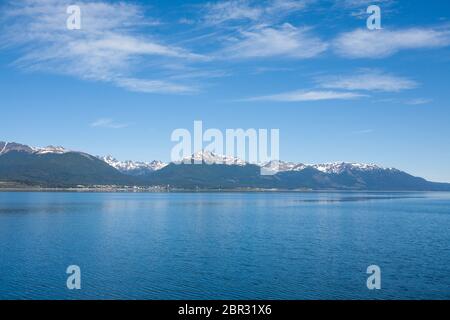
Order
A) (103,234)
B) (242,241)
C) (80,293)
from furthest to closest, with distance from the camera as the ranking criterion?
(103,234)
(242,241)
(80,293)

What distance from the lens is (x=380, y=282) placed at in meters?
54.0

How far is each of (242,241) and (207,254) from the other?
16.1 meters
